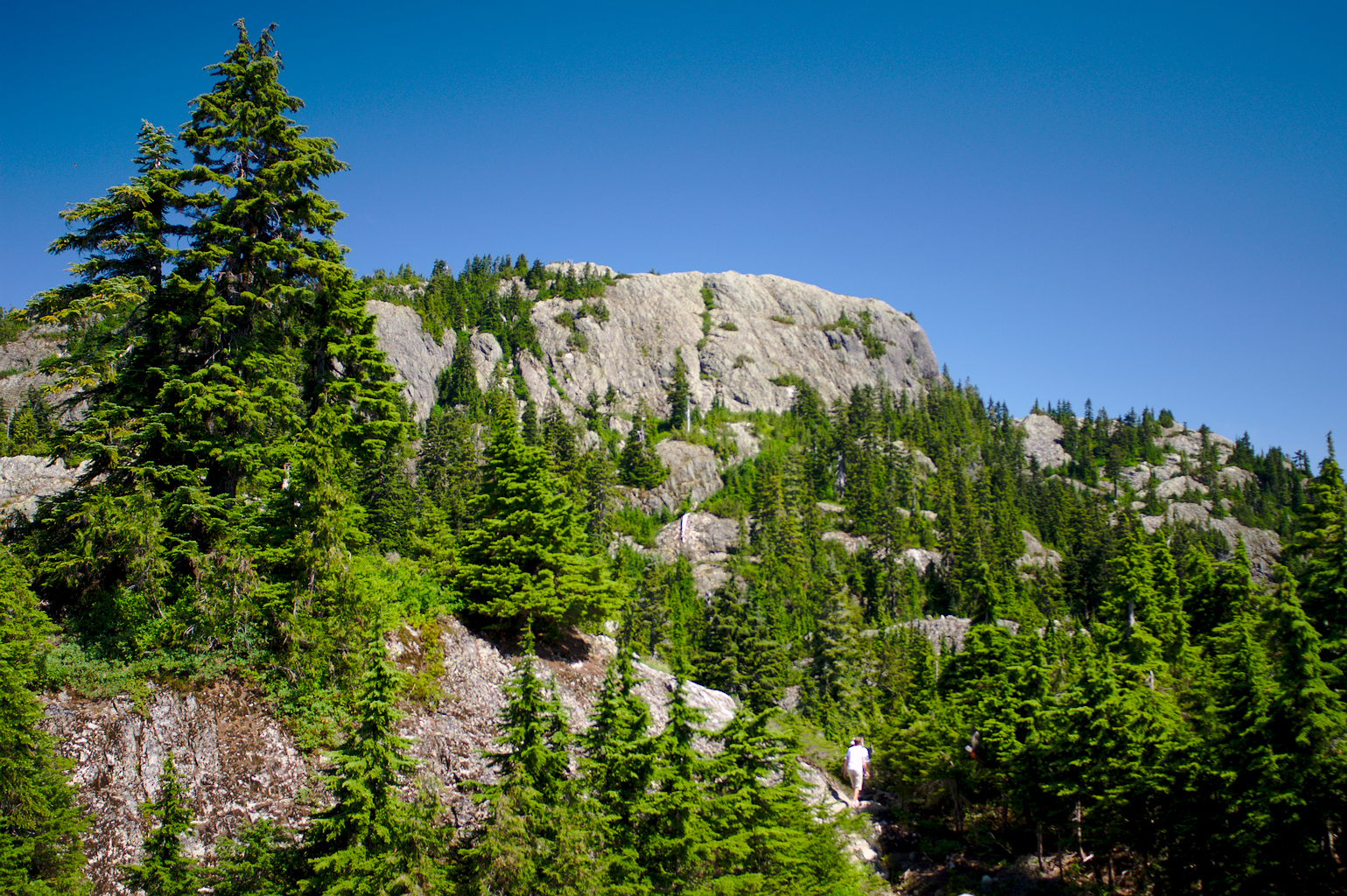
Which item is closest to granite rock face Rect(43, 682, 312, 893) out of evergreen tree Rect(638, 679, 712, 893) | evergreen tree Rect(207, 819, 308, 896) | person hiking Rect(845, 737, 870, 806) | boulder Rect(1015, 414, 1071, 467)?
evergreen tree Rect(207, 819, 308, 896)

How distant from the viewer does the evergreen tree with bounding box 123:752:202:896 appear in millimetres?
11438

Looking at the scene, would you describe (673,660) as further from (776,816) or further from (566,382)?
(566,382)

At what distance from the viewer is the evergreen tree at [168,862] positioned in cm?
1144

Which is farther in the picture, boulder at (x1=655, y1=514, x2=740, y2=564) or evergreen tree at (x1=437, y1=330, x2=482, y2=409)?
evergreen tree at (x1=437, y1=330, x2=482, y2=409)

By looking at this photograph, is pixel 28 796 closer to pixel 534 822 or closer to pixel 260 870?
pixel 260 870

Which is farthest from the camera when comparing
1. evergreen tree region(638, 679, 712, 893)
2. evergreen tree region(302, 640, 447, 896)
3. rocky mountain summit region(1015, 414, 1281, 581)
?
rocky mountain summit region(1015, 414, 1281, 581)

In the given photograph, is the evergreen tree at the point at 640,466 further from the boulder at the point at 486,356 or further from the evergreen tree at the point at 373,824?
the evergreen tree at the point at 373,824

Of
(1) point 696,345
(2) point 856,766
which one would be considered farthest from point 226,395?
(1) point 696,345

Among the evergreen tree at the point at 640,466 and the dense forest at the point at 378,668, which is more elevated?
the evergreen tree at the point at 640,466

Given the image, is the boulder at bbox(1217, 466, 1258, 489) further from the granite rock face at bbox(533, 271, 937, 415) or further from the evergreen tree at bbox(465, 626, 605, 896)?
the evergreen tree at bbox(465, 626, 605, 896)

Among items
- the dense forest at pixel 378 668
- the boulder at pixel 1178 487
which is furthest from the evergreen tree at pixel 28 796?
the boulder at pixel 1178 487

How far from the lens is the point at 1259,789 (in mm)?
19766

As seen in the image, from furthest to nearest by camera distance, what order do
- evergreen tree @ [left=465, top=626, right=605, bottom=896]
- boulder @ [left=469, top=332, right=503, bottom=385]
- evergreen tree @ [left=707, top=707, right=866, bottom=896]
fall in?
1. boulder @ [left=469, top=332, right=503, bottom=385]
2. evergreen tree @ [left=707, top=707, right=866, bottom=896]
3. evergreen tree @ [left=465, top=626, right=605, bottom=896]

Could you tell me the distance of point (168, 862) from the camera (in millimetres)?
11742
